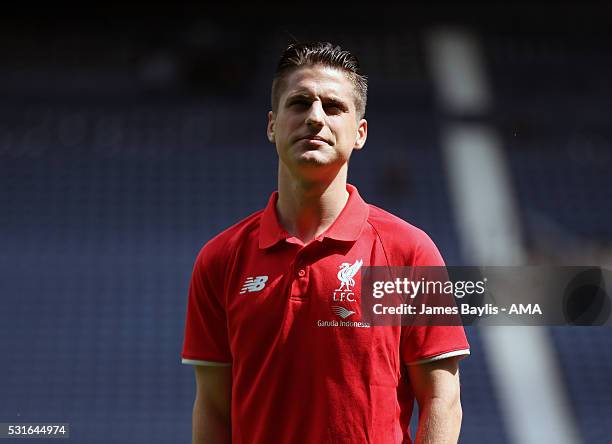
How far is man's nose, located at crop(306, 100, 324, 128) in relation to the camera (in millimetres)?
1641

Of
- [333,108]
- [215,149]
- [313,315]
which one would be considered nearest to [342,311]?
[313,315]

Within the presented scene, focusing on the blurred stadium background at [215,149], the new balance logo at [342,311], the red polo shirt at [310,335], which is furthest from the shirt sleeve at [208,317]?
the blurred stadium background at [215,149]

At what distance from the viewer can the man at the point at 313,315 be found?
160cm

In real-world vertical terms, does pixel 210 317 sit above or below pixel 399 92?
below

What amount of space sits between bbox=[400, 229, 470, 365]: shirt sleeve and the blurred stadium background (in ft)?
15.9

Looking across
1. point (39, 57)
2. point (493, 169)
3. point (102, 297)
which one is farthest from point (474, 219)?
point (39, 57)

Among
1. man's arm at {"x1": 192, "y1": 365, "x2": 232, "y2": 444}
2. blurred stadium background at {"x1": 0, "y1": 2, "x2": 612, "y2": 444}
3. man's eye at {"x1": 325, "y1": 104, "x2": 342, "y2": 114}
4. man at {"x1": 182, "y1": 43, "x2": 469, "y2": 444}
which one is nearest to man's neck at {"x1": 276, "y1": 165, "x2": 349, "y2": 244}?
man at {"x1": 182, "y1": 43, "x2": 469, "y2": 444}

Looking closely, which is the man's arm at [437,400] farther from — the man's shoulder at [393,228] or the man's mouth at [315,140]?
the man's mouth at [315,140]

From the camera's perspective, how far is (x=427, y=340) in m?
1.64

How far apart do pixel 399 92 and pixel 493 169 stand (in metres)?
1.10

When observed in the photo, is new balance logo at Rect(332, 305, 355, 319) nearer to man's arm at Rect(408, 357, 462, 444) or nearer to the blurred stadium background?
man's arm at Rect(408, 357, 462, 444)

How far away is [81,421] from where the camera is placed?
601 cm

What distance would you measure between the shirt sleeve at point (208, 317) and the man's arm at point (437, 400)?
38cm

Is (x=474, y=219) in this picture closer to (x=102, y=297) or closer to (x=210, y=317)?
(x=102, y=297)
